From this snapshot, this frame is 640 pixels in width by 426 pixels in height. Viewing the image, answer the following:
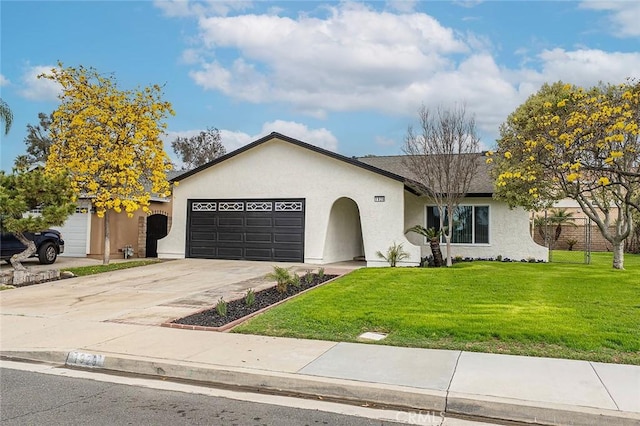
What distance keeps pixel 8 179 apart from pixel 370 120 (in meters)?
13.1

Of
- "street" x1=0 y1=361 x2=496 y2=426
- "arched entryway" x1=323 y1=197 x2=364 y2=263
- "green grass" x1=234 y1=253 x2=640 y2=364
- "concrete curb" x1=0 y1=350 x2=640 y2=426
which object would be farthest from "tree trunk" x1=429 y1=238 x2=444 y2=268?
"street" x1=0 y1=361 x2=496 y2=426

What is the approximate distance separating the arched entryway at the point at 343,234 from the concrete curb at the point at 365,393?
1233 cm

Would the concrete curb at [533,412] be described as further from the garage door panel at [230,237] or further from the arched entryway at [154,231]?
the arched entryway at [154,231]

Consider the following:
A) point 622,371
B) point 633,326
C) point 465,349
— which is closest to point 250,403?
point 465,349

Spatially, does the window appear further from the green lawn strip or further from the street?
Answer: the street

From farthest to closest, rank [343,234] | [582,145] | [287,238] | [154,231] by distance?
[154,231]
[343,234]
[287,238]
[582,145]

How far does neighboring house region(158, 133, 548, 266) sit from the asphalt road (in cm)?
1268

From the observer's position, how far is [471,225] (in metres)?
20.0

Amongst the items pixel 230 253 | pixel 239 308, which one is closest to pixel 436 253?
pixel 230 253

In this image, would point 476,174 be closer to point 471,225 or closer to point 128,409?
point 471,225

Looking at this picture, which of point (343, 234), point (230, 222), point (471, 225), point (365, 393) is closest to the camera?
point (365, 393)

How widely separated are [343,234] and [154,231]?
9010 millimetres

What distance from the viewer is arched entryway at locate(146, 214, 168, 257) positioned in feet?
73.2

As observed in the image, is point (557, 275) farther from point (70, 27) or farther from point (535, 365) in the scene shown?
point (70, 27)
